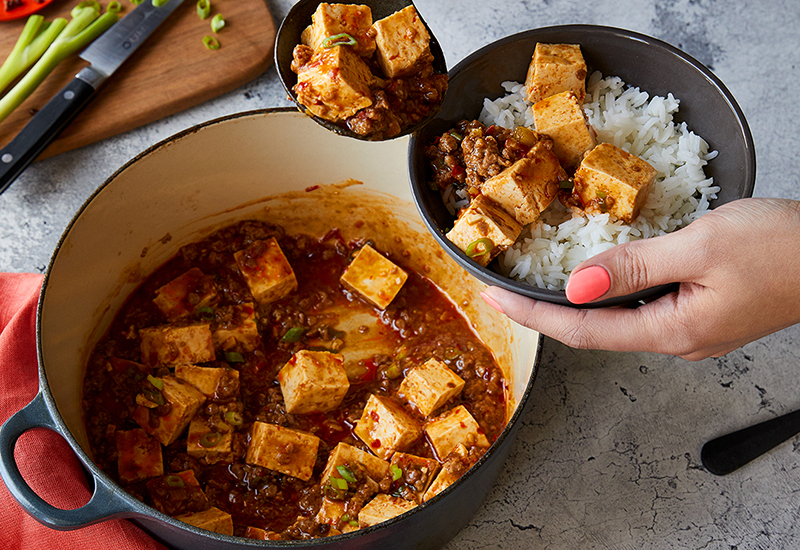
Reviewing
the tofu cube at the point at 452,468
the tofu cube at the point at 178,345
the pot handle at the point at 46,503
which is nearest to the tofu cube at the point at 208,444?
the tofu cube at the point at 178,345

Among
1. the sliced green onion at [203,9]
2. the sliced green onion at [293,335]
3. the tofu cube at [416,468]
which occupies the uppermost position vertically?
the sliced green onion at [203,9]

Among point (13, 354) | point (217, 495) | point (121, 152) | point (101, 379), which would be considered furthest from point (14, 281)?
point (217, 495)

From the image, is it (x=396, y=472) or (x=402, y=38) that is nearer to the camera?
(x=402, y=38)

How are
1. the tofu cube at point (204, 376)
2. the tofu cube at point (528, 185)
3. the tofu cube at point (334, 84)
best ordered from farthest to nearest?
1. the tofu cube at point (204, 376)
2. the tofu cube at point (528, 185)
3. the tofu cube at point (334, 84)

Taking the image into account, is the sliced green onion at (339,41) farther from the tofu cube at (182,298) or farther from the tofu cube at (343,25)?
the tofu cube at (182,298)

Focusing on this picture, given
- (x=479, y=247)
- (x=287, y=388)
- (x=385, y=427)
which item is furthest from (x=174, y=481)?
(x=479, y=247)

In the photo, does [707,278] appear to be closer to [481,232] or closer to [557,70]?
[481,232]
